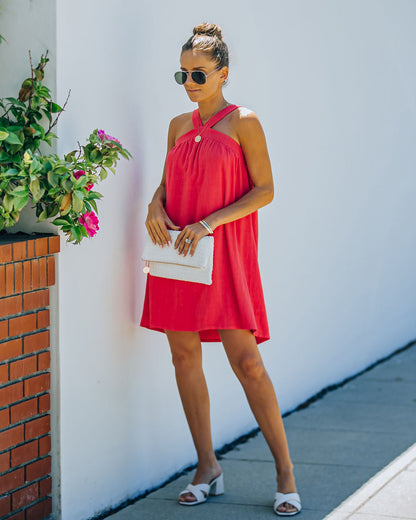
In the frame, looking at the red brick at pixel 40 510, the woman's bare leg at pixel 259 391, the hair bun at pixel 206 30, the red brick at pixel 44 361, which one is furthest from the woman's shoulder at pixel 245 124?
the red brick at pixel 40 510

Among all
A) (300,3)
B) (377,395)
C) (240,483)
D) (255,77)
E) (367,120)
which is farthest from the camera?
(367,120)

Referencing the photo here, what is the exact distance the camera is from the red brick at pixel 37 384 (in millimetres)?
3189

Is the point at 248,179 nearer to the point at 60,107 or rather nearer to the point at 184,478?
the point at 60,107

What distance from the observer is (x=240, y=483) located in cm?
396

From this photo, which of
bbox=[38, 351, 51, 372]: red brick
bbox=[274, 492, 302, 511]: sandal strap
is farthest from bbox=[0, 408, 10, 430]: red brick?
bbox=[274, 492, 302, 511]: sandal strap

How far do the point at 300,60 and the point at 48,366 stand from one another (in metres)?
2.59

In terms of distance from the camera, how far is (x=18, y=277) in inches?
121

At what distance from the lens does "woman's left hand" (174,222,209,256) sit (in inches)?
130

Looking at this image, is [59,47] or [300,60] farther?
[300,60]

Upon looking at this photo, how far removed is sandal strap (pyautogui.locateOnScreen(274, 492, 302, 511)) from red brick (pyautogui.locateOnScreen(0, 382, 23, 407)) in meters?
1.14

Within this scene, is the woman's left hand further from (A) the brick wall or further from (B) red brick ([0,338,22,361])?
(B) red brick ([0,338,22,361])

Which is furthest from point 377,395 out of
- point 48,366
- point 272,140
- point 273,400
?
point 48,366

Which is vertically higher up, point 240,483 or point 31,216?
point 31,216

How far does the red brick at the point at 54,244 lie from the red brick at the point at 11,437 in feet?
2.09
